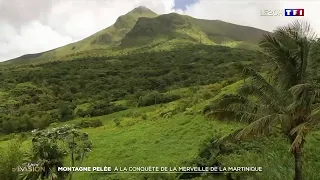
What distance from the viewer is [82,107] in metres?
108

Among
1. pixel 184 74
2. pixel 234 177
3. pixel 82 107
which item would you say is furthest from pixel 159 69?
pixel 234 177

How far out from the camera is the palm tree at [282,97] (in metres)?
18.4

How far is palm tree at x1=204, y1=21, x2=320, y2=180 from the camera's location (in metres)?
18.4

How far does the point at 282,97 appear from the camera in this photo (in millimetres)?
20203

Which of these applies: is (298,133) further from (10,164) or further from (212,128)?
(10,164)

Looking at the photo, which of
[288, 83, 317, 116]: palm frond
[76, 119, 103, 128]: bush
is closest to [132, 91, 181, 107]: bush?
[76, 119, 103, 128]: bush

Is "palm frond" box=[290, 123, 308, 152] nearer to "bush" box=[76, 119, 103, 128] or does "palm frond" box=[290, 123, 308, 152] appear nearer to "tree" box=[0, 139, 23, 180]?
"tree" box=[0, 139, 23, 180]

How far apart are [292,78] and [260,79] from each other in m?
1.67

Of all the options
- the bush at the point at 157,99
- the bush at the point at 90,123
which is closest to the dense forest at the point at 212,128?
the bush at the point at 90,123

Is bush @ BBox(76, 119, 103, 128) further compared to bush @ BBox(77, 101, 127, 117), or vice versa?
bush @ BBox(77, 101, 127, 117)

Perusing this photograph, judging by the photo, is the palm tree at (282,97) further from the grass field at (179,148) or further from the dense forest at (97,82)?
the dense forest at (97,82)

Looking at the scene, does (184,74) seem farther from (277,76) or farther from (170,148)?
(277,76)

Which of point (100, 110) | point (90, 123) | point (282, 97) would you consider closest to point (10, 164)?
point (282, 97)

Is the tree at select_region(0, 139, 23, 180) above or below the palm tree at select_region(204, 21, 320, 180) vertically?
below
